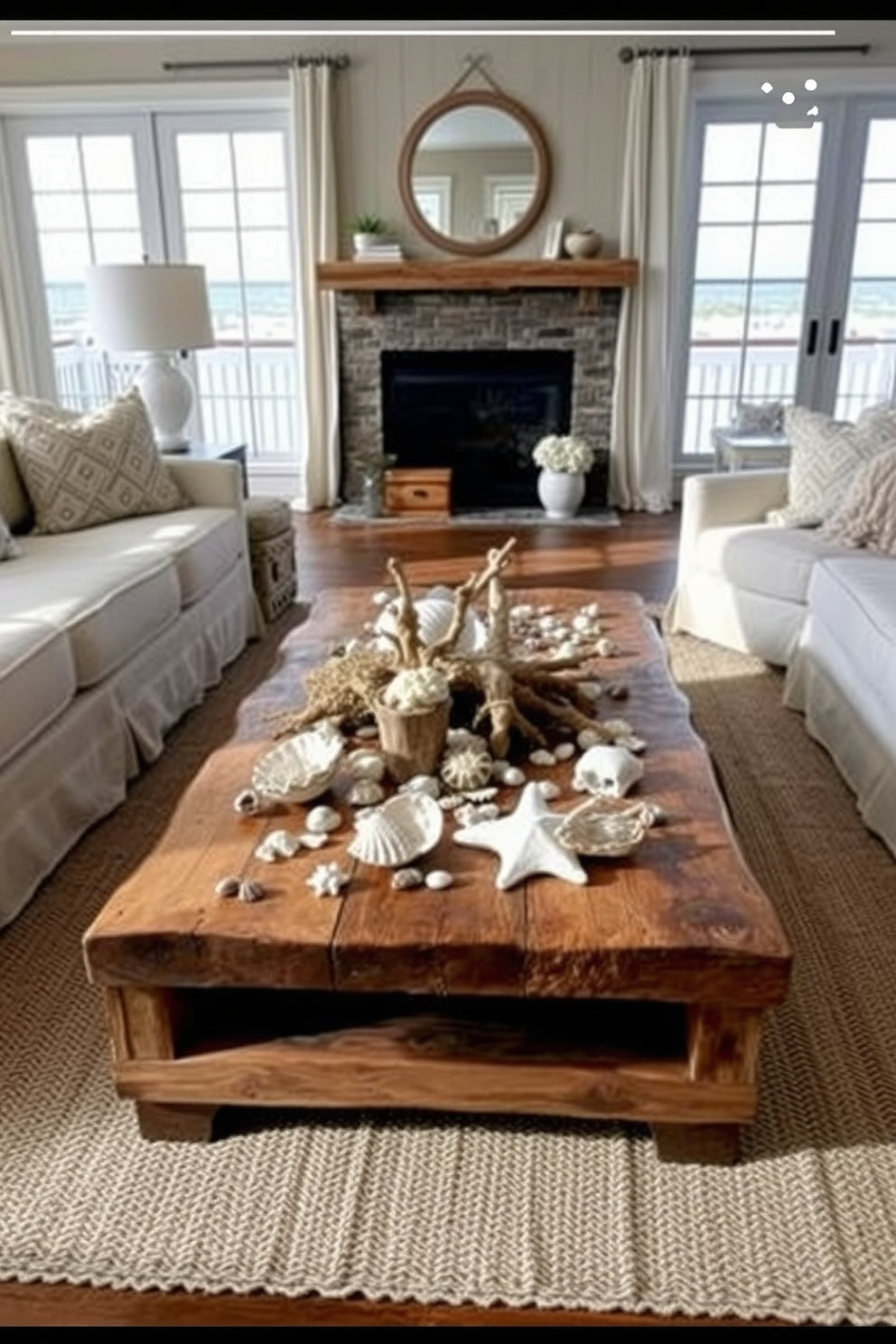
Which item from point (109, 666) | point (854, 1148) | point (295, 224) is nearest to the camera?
point (854, 1148)

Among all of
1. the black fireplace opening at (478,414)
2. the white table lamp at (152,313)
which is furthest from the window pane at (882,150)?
the white table lamp at (152,313)

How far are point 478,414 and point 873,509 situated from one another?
3.03 meters

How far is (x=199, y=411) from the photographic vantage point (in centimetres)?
593

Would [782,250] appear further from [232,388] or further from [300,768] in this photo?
[300,768]

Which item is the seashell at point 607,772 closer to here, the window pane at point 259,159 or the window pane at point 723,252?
the window pane at point 723,252

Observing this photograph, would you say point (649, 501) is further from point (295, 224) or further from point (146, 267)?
point (146, 267)

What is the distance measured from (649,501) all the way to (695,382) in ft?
2.57

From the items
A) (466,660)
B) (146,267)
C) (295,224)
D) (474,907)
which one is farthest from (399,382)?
(474,907)

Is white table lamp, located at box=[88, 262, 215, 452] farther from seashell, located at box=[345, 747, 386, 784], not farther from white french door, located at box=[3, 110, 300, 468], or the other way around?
seashell, located at box=[345, 747, 386, 784]

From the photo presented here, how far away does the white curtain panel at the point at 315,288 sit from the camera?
4984mm

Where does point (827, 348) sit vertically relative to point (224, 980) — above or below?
above

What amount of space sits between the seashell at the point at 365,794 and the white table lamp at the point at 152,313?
252 cm

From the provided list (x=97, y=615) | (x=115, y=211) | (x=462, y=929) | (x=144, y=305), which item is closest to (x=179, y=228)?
(x=115, y=211)

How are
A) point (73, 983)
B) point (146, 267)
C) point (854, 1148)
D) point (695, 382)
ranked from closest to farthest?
point (854, 1148), point (73, 983), point (146, 267), point (695, 382)
